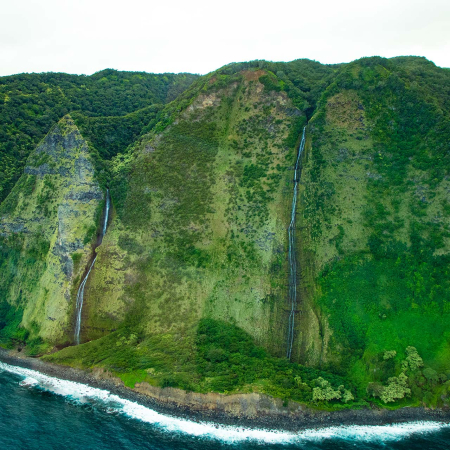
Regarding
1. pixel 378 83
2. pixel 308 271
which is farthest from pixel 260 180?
pixel 378 83

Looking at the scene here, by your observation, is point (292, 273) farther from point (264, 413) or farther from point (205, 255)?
point (264, 413)

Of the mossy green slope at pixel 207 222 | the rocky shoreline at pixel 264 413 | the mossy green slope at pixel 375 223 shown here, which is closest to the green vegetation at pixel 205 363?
the rocky shoreline at pixel 264 413

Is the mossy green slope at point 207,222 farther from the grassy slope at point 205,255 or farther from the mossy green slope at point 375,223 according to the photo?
the mossy green slope at point 375,223

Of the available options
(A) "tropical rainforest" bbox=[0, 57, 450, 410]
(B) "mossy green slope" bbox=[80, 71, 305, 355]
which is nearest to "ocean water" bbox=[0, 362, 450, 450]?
(A) "tropical rainforest" bbox=[0, 57, 450, 410]

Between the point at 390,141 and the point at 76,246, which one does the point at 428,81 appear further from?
the point at 76,246

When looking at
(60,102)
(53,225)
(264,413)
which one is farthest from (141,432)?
(60,102)

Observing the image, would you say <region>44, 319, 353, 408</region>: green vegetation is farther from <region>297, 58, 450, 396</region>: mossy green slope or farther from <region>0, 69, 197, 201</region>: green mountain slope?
<region>0, 69, 197, 201</region>: green mountain slope
